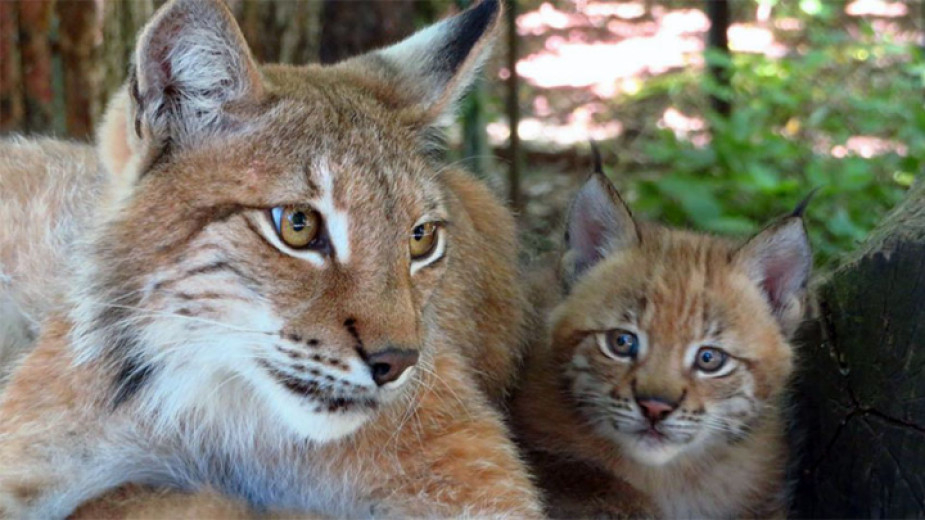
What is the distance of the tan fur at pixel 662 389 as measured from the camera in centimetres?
407

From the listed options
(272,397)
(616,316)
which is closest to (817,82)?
(616,316)

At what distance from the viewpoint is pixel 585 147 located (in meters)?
10.9

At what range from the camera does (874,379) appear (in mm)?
3902

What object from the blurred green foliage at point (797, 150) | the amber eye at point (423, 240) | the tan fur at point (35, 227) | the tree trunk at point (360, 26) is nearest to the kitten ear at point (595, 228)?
the amber eye at point (423, 240)

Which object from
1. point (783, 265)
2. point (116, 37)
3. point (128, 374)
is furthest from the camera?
point (116, 37)

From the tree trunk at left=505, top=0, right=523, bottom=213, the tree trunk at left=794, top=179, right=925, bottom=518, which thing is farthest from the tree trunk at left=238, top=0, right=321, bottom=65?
the tree trunk at left=794, top=179, right=925, bottom=518

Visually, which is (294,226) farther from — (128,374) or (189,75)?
(128,374)

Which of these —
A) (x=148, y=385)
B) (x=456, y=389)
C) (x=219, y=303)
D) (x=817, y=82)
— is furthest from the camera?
(x=817, y=82)

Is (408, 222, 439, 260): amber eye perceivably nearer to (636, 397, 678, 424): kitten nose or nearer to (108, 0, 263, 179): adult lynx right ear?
(108, 0, 263, 179): adult lynx right ear

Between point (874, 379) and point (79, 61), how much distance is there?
4.19 meters

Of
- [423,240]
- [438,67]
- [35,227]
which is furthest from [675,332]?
[35,227]

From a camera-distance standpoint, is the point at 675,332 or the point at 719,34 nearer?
the point at 675,332

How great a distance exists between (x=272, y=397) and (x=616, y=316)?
1.45 metres

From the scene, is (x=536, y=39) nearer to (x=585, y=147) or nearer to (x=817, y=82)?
(x=585, y=147)
